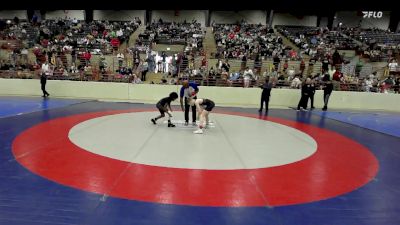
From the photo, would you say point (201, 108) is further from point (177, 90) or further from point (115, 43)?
point (115, 43)

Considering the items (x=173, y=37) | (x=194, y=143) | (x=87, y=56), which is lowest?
(x=194, y=143)

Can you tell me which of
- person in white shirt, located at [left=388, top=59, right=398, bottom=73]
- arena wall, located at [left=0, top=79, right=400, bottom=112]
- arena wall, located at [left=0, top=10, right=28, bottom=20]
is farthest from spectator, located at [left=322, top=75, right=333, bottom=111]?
arena wall, located at [left=0, top=10, right=28, bottom=20]

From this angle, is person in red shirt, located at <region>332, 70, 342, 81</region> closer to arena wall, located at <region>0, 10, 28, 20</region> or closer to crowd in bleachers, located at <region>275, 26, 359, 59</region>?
crowd in bleachers, located at <region>275, 26, 359, 59</region>

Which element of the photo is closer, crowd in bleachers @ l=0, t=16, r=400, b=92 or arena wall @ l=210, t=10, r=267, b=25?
crowd in bleachers @ l=0, t=16, r=400, b=92

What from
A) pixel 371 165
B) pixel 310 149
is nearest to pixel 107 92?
pixel 310 149

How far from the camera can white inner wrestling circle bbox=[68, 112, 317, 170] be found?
6.40 m

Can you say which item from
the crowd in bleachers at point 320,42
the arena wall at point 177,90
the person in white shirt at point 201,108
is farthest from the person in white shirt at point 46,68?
the crowd in bleachers at point 320,42

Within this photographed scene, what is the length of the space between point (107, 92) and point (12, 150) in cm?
971

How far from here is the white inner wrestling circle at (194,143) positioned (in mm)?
6404

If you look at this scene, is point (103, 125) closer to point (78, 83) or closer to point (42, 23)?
point (78, 83)

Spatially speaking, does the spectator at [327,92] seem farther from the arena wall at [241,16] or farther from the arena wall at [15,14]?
the arena wall at [15,14]

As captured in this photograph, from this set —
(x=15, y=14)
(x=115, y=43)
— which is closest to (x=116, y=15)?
(x=15, y=14)

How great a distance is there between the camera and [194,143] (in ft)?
25.2

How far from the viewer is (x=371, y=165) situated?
22.0ft
